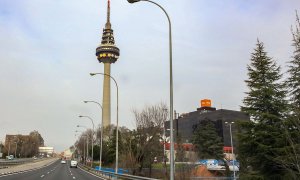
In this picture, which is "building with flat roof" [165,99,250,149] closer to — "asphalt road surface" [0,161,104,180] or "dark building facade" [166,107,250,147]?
"dark building facade" [166,107,250,147]

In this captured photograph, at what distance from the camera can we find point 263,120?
31719 mm

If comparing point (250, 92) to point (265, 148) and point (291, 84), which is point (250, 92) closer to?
point (265, 148)

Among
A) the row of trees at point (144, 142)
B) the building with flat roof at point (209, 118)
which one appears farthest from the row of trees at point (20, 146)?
the row of trees at point (144, 142)

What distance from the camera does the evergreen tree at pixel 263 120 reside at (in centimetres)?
2989

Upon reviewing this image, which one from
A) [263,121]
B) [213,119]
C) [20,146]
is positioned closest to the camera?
[263,121]

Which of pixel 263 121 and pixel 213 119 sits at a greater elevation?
pixel 213 119

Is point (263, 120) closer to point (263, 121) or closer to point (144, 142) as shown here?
point (263, 121)

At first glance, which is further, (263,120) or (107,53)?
(107,53)

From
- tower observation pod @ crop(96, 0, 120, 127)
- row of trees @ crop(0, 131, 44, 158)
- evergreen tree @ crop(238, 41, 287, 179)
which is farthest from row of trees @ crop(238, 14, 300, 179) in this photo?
row of trees @ crop(0, 131, 44, 158)

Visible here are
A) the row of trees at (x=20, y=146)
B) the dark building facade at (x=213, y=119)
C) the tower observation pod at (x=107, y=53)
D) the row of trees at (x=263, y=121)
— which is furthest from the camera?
the row of trees at (x=20, y=146)

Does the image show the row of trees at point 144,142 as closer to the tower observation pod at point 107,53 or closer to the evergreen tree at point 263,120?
the evergreen tree at point 263,120

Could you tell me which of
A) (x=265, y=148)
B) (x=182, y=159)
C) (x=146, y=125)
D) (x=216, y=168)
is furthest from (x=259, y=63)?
(x=216, y=168)

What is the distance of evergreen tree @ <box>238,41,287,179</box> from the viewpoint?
2989 centimetres

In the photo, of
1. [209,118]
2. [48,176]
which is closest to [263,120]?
[48,176]
